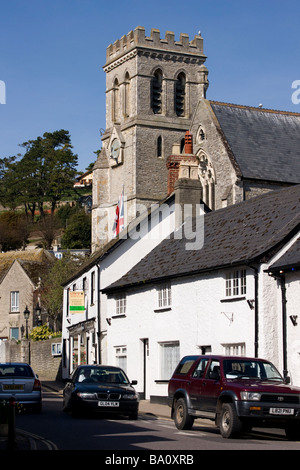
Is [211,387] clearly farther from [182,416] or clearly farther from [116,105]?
[116,105]

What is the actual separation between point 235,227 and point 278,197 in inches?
72.7

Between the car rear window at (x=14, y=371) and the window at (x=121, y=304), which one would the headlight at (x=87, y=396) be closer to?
the car rear window at (x=14, y=371)

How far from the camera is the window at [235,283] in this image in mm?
25141

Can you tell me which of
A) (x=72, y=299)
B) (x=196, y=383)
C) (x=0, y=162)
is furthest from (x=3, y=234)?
(x=196, y=383)

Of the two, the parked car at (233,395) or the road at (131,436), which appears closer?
the road at (131,436)

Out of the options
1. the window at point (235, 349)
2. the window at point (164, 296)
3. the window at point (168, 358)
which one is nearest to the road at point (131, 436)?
the window at point (235, 349)

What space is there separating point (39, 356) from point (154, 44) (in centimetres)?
3732

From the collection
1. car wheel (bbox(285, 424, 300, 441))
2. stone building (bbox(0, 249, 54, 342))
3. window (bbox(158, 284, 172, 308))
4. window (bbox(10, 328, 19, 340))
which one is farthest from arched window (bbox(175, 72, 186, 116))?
car wheel (bbox(285, 424, 300, 441))

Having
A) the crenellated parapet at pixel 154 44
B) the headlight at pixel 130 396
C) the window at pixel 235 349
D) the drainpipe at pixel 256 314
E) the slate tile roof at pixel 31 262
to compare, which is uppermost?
the crenellated parapet at pixel 154 44

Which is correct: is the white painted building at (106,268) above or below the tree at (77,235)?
below

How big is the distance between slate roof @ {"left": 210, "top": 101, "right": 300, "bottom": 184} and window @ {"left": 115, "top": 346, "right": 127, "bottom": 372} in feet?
70.5

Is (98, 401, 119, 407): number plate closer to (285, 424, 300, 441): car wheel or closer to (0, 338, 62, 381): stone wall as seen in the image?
(285, 424, 300, 441): car wheel

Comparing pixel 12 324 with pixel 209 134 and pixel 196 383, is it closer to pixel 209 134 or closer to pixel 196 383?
pixel 209 134

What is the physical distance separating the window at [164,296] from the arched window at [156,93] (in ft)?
165
